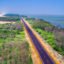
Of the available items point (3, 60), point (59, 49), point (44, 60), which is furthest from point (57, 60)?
point (59, 49)

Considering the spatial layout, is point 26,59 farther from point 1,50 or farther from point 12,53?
point 1,50

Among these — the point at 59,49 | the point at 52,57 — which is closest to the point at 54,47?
the point at 59,49

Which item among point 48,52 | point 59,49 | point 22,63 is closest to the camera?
point 22,63

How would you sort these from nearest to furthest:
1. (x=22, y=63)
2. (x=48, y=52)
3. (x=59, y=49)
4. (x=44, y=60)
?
1. (x=22, y=63)
2. (x=44, y=60)
3. (x=48, y=52)
4. (x=59, y=49)

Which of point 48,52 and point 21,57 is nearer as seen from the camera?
point 21,57

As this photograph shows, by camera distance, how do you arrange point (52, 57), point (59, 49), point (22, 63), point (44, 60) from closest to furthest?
point (22, 63) → point (44, 60) → point (52, 57) → point (59, 49)

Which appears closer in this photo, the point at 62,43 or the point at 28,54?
the point at 28,54

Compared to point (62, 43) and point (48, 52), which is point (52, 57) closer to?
point (48, 52)

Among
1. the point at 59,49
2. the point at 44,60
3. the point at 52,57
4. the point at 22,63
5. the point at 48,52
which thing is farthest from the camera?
the point at 59,49

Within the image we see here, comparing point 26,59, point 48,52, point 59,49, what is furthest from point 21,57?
point 59,49
